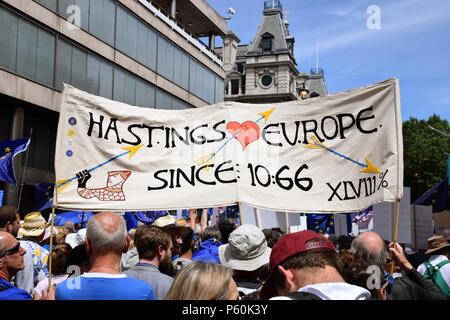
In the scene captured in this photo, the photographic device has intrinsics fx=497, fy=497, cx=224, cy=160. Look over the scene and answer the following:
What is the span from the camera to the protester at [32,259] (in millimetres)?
4648

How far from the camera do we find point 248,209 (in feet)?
29.1

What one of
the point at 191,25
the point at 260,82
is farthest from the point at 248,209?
the point at 260,82

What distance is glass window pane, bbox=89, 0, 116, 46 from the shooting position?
2164 cm

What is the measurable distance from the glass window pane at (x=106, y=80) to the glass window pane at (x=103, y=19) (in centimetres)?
112

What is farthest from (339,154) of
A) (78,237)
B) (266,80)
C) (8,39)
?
(266,80)

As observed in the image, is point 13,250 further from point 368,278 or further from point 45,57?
point 45,57

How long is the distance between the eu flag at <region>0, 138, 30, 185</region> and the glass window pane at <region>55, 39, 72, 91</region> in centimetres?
1095

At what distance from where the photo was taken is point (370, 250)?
380cm

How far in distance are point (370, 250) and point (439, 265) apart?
4.93 feet

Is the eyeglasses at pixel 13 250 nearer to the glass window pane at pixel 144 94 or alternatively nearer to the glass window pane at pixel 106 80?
the glass window pane at pixel 106 80

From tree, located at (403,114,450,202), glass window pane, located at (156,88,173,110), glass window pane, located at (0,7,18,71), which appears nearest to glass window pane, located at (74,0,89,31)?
glass window pane, located at (0,7,18,71)

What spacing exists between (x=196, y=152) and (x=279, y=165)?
3.00ft

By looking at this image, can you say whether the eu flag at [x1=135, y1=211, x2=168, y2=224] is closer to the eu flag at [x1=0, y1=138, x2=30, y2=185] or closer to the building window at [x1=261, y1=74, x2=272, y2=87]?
the eu flag at [x1=0, y1=138, x2=30, y2=185]
